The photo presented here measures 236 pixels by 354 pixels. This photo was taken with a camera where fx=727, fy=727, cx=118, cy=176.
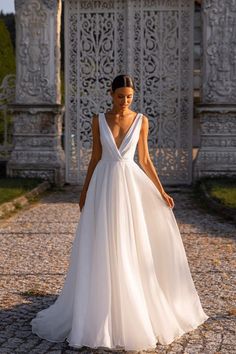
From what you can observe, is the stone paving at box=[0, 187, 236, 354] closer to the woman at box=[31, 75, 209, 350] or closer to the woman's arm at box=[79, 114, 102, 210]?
the woman at box=[31, 75, 209, 350]

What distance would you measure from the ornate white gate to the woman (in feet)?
24.6

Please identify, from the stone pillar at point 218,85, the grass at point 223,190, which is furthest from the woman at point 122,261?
the stone pillar at point 218,85

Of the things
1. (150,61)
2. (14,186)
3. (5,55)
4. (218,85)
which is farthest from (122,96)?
(5,55)

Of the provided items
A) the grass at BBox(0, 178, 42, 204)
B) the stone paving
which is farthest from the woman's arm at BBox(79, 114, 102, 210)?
the grass at BBox(0, 178, 42, 204)

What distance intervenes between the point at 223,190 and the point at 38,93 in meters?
3.64

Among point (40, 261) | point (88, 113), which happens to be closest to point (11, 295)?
point (40, 261)

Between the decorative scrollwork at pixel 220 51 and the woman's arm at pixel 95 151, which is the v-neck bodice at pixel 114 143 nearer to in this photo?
the woman's arm at pixel 95 151

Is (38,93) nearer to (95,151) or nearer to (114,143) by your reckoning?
(95,151)

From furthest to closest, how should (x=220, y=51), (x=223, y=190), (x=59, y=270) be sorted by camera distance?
1. (x=220, y=51)
2. (x=223, y=190)
3. (x=59, y=270)

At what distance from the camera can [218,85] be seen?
11539mm

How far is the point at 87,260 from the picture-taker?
13.0 feet

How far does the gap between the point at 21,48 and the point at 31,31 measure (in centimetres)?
32

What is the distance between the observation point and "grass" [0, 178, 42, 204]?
965cm

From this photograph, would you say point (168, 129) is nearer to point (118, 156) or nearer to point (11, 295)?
point (11, 295)
